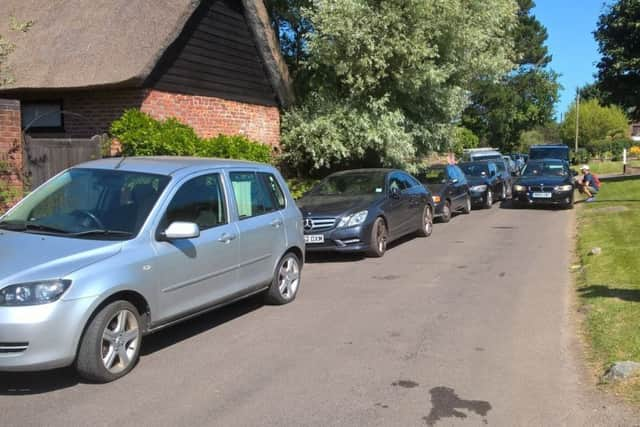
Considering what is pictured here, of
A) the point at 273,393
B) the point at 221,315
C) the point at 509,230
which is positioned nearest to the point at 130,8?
the point at 221,315

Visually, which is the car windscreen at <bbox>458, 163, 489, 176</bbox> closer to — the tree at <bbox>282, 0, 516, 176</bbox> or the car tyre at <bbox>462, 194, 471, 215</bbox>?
the car tyre at <bbox>462, 194, 471, 215</bbox>

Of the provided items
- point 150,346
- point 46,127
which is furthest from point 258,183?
point 46,127

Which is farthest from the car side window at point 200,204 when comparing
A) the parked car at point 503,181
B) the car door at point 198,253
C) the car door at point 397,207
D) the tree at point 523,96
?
the tree at point 523,96

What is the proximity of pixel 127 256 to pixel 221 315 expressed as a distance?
90.0 inches

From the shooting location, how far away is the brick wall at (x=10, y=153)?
10094mm

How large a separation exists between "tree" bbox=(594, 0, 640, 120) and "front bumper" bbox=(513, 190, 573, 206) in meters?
11.0

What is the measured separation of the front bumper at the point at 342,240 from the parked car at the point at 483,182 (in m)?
10.8

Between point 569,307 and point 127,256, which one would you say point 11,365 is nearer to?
point 127,256

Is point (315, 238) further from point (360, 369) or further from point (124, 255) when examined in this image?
point (124, 255)

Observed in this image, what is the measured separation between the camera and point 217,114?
1566 cm

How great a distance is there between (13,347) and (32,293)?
39 cm

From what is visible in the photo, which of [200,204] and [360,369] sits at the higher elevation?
[200,204]

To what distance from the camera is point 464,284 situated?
9.10 meters

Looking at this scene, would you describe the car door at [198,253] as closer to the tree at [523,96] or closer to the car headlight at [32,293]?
the car headlight at [32,293]
